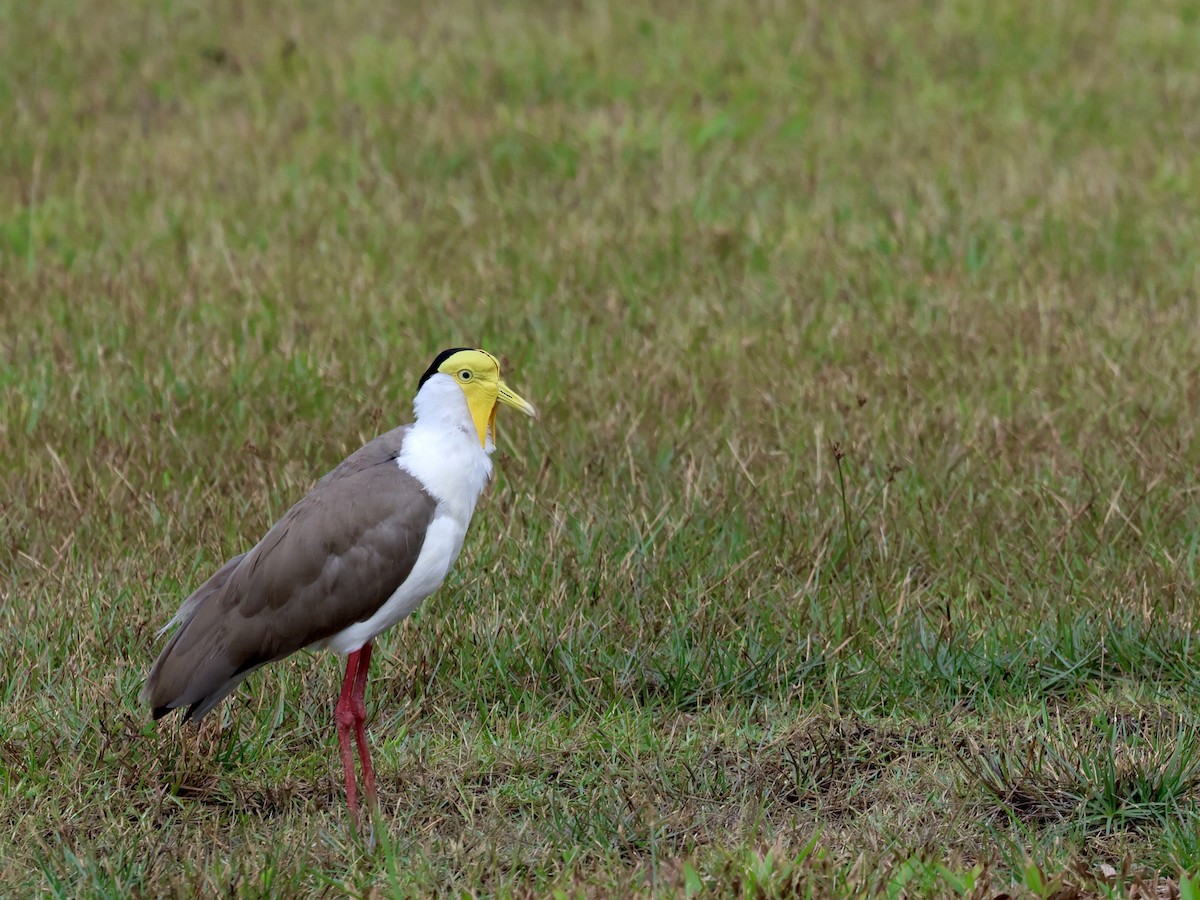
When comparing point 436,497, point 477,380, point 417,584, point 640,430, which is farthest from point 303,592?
point 640,430

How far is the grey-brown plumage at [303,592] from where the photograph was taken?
435cm

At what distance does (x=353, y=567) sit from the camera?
439 centimetres

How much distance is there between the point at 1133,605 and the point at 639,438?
82.2 inches

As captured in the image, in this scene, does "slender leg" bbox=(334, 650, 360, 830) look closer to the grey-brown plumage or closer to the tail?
the grey-brown plumage

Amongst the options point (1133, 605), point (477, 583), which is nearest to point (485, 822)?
point (477, 583)

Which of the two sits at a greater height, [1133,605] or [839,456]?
[839,456]

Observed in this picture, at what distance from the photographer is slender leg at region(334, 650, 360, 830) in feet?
14.2

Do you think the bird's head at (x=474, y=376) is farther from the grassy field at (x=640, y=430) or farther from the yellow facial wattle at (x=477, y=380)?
the grassy field at (x=640, y=430)

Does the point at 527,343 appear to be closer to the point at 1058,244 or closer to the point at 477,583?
the point at 477,583

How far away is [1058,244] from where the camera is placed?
8.72 m

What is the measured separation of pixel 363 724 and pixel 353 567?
44 centimetres

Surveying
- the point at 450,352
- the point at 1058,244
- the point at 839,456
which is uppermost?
the point at 450,352

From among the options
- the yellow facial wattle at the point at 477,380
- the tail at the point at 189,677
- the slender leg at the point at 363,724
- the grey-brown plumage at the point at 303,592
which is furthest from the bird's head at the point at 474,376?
the tail at the point at 189,677

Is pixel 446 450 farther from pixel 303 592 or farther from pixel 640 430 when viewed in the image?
pixel 640 430
